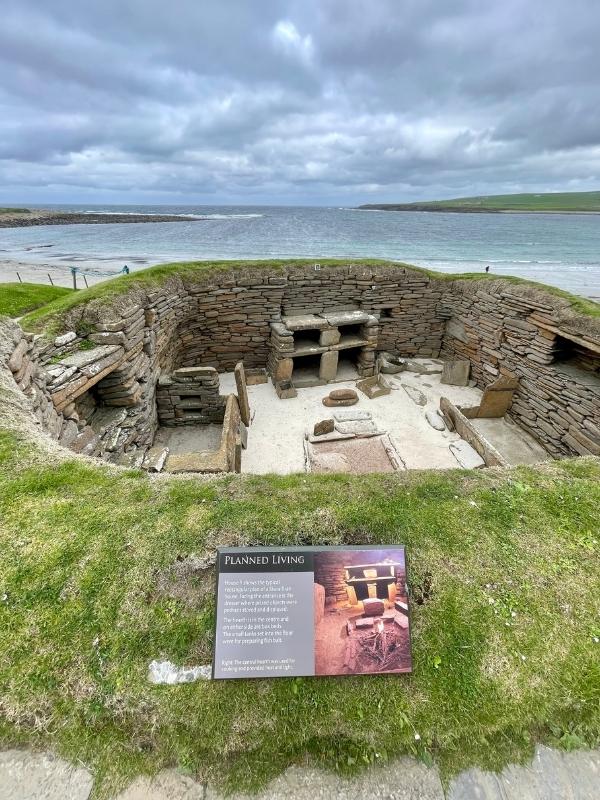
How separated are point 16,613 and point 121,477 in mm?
1294

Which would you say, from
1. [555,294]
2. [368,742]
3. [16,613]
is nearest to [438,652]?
[368,742]

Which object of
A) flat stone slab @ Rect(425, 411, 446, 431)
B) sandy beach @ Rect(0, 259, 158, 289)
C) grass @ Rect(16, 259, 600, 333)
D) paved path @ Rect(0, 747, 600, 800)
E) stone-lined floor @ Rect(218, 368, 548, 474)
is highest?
grass @ Rect(16, 259, 600, 333)

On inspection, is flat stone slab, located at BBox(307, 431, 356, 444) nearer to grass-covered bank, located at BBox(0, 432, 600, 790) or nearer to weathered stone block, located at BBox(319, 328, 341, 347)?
weathered stone block, located at BBox(319, 328, 341, 347)

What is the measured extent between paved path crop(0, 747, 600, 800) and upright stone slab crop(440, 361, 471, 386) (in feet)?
31.0

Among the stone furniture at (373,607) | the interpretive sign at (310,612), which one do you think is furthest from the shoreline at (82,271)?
→ the stone furniture at (373,607)

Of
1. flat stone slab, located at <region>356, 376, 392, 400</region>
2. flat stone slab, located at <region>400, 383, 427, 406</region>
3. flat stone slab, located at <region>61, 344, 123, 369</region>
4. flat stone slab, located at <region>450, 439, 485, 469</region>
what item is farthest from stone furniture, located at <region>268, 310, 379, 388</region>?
flat stone slab, located at <region>61, 344, 123, 369</region>

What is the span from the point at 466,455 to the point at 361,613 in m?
5.81

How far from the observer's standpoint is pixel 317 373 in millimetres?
10805

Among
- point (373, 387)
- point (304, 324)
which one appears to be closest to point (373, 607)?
point (373, 387)

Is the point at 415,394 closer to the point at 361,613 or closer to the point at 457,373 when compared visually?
the point at 457,373

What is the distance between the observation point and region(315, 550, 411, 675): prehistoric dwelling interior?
92.1 inches

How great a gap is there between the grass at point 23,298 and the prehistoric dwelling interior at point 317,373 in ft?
14.4

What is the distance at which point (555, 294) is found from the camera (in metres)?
8.45

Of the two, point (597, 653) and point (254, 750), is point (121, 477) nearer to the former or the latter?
point (254, 750)
